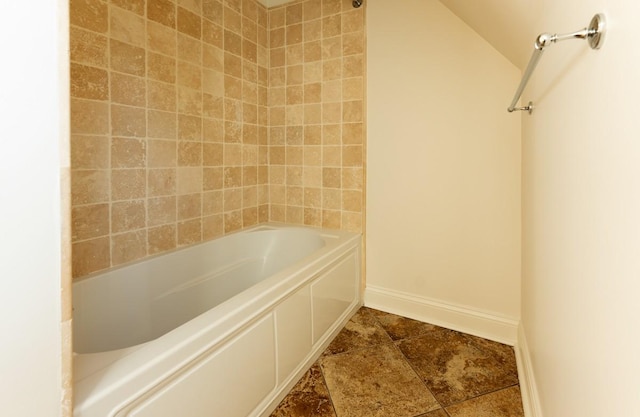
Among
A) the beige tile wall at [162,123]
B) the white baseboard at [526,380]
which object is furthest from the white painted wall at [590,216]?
the beige tile wall at [162,123]

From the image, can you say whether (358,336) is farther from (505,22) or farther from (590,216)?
(505,22)

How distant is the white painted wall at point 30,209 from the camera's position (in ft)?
1.90

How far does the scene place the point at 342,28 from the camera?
2.38 meters

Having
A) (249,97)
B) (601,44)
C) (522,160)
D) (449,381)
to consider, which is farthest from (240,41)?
(449,381)

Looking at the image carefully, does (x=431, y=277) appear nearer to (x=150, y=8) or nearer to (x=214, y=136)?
(x=214, y=136)

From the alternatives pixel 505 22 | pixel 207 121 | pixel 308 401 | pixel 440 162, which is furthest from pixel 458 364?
pixel 207 121

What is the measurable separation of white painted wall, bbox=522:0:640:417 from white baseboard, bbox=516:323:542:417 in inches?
7.1

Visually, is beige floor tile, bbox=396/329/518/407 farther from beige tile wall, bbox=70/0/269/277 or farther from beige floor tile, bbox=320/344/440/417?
beige tile wall, bbox=70/0/269/277

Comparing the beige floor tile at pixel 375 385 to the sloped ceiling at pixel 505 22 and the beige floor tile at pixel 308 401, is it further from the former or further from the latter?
the sloped ceiling at pixel 505 22

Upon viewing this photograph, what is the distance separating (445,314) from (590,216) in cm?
172

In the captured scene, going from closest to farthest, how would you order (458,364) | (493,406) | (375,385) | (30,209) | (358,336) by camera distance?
1. (30,209)
2. (493,406)
3. (375,385)
4. (458,364)
5. (358,336)

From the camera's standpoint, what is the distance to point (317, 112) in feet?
8.21

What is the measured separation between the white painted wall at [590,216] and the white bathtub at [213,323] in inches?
39.7

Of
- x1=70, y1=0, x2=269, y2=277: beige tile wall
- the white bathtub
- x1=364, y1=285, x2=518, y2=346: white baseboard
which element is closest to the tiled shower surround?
x1=70, y1=0, x2=269, y2=277: beige tile wall
